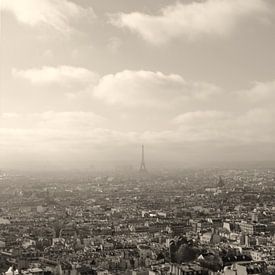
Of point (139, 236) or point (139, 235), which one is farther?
point (139, 235)

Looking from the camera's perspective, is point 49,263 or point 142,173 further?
point 142,173

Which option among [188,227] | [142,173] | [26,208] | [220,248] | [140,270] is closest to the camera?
[140,270]

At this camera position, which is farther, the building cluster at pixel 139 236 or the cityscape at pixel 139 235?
the cityscape at pixel 139 235

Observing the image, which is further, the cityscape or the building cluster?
the cityscape

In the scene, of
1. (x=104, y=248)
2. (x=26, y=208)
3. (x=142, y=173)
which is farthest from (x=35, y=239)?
(x=142, y=173)

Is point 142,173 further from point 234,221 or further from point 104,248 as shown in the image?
point 104,248

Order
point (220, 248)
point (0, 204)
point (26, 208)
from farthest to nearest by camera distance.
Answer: point (0, 204) < point (26, 208) < point (220, 248)

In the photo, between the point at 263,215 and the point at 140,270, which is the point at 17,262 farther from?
the point at 263,215
